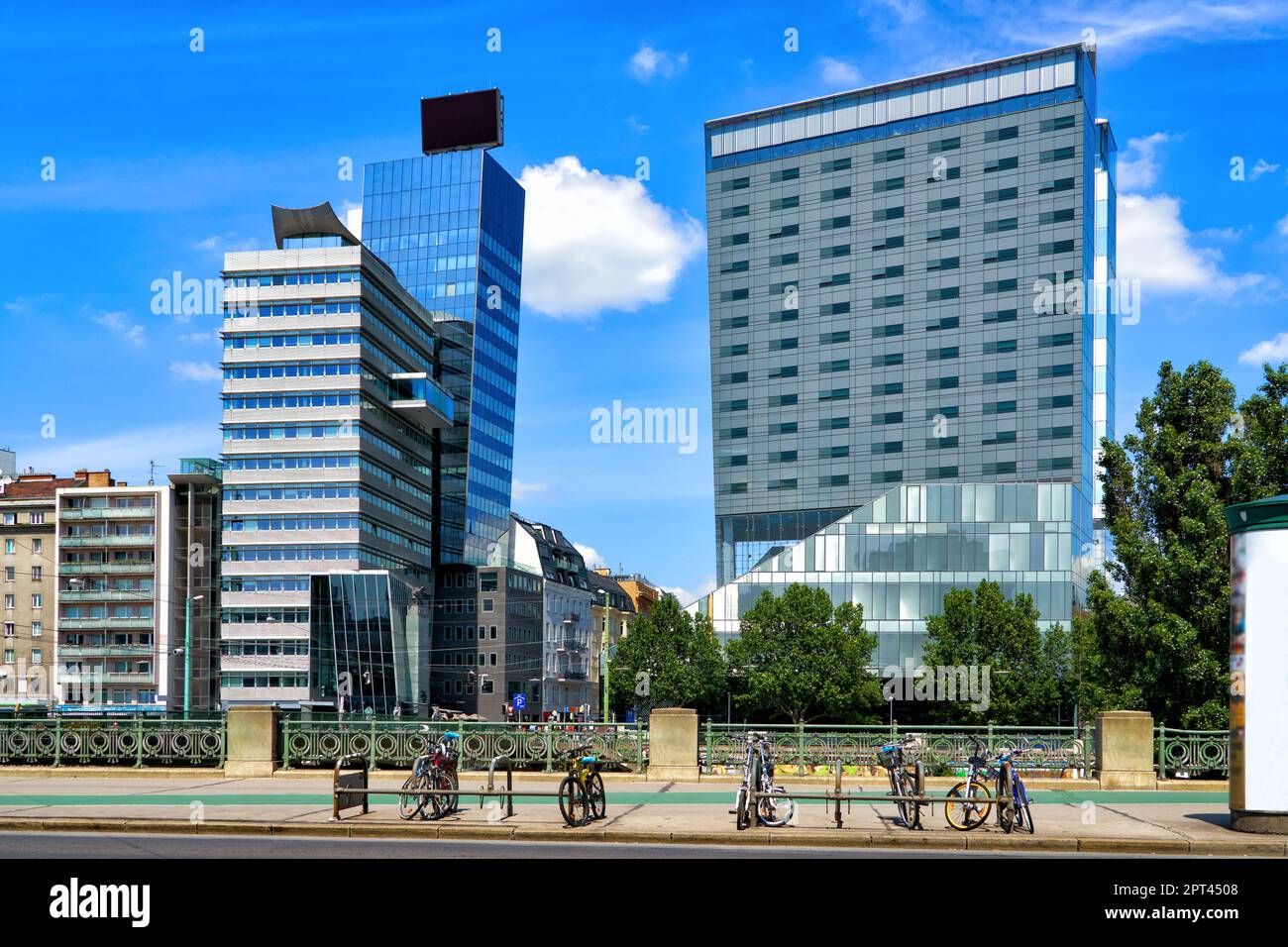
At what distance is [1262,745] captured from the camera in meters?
17.2

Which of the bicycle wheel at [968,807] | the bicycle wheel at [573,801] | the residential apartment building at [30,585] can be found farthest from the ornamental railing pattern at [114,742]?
the residential apartment building at [30,585]

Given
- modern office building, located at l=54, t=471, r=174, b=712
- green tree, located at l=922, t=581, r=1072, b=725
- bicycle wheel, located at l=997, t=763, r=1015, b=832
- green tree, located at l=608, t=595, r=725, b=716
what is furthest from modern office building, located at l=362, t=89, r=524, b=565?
bicycle wheel, located at l=997, t=763, r=1015, b=832

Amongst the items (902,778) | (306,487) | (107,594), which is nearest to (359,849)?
(902,778)

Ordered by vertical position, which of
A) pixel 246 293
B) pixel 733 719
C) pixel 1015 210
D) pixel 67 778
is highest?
pixel 1015 210

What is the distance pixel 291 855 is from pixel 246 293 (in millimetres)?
114090

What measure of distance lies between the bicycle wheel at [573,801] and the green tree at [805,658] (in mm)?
62021

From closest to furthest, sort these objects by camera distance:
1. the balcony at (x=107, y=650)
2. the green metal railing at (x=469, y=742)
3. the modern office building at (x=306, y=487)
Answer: the green metal railing at (x=469, y=742), the modern office building at (x=306, y=487), the balcony at (x=107, y=650)

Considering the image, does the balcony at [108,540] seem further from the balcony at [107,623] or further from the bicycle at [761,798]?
the bicycle at [761,798]

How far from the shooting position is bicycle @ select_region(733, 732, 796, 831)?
58.3 feet

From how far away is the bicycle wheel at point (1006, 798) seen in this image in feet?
57.7

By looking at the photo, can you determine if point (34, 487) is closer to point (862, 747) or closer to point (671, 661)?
point (671, 661)

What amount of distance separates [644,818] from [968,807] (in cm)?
464
